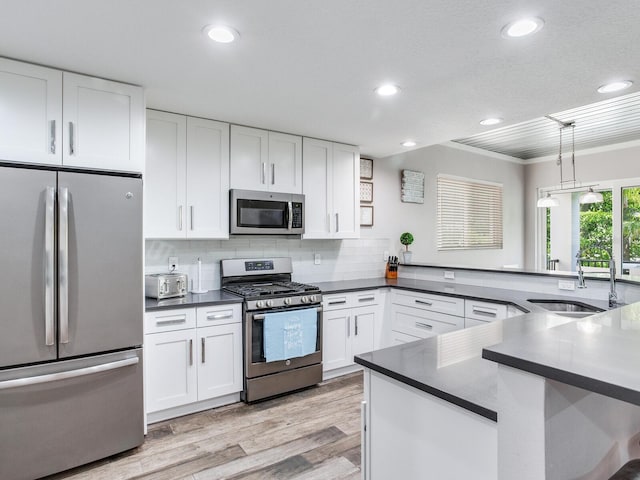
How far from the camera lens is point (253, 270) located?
12.0 feet

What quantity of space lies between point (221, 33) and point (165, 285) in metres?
1.94

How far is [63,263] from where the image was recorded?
214 cm

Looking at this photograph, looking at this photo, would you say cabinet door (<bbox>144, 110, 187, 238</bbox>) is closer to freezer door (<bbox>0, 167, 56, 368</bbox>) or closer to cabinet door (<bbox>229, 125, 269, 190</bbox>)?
cabinet door (<bbox>229, 125, 269, 190</bbox>)

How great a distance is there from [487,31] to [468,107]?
3.72 feet

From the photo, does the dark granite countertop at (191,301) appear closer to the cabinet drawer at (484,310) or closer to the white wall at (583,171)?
the cabinet drawer at (484,310)

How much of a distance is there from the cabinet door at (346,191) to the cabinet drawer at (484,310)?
144 cm

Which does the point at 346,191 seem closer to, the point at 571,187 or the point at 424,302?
the point at 424,302

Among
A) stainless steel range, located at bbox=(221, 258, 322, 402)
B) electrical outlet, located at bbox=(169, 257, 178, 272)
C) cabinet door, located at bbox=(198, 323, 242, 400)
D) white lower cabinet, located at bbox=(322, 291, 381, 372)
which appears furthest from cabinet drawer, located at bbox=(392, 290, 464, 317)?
electrical outlet, located at bbox=(169, 257, 178, 272)

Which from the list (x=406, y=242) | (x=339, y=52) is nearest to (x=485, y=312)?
(x=406, y=242)

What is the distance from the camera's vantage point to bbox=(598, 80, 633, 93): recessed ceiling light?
244 centimetres

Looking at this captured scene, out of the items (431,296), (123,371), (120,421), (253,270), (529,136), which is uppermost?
(529,136)

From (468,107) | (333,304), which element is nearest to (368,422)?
(333,304)

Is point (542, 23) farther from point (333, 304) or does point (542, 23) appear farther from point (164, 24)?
point (333, 304)

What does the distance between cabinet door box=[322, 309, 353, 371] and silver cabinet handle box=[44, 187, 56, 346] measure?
215 cm
